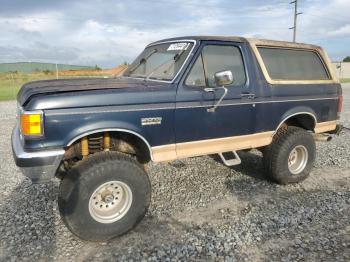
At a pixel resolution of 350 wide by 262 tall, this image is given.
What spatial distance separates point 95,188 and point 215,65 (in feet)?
7.24

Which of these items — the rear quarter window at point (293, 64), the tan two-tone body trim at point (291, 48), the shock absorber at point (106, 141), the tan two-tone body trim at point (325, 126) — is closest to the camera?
the shock absorber at point (106, 141)

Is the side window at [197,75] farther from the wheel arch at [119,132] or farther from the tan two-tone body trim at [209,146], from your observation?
the wheel arch at [119,132]

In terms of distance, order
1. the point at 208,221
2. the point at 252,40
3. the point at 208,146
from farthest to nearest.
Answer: the point at 252,40, the point at 208,146, the point at 208,221

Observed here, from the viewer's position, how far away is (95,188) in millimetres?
→ 3721

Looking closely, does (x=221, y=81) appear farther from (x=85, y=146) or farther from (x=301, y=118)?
(x=301, y=118)

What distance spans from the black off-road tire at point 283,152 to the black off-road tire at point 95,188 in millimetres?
2245

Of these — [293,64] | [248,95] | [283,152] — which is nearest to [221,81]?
[248,95]

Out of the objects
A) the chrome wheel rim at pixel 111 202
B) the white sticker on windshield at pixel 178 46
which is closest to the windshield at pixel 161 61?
the white sticker on windshield at pixel 178 46

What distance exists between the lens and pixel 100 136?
402 centimetres

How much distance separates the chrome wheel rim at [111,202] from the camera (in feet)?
12.7

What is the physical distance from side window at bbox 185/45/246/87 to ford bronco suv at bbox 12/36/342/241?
0.01 metres

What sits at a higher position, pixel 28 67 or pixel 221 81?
pixel 28 67

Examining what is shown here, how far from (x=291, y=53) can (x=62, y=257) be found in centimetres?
437

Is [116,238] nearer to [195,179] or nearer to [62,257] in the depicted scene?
[62,257]
